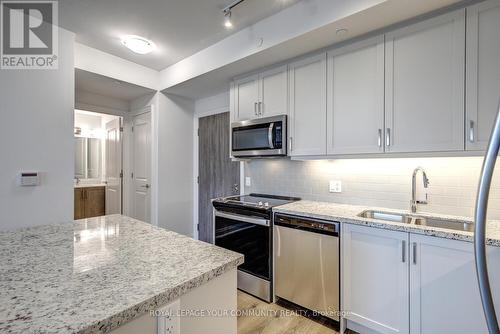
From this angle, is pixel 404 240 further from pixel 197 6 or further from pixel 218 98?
pixel 218 98

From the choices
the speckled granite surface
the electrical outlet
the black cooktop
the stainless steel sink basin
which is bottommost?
the stainless steel sink basin

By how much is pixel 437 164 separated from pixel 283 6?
5.81 feet

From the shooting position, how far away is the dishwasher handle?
5.92 ft

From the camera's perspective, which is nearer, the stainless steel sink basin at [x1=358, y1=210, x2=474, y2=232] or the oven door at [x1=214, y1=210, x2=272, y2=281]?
the stainless steel sink basin at [x1=358, y1=210, x2=474, y2=232]

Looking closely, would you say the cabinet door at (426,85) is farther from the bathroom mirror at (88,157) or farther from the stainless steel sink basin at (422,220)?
the bathroom mirror at (88,157)

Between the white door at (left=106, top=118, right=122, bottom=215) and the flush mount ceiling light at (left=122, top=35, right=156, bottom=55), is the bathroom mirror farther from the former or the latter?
the flush mount ceiling light at (left=122, top=35, right=156, bottom=55)

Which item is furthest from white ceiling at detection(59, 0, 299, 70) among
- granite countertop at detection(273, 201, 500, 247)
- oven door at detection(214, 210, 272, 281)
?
oven door at detection(214, 210, 272, 281)

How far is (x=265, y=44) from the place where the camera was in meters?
2.12

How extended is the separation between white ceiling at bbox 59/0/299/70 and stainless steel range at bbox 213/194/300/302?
1.72 m

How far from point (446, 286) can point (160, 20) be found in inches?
115

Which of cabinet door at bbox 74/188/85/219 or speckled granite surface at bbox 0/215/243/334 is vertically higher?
speckled granite surface at bbox 0/215/243/334

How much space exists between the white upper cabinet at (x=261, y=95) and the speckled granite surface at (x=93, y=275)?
1.66 m

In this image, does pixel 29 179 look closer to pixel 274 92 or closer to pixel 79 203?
pixel 274 92

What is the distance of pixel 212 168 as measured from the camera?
3553mm
